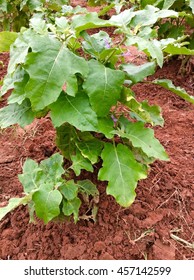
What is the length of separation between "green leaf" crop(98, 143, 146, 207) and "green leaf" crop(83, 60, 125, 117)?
25 centimetres

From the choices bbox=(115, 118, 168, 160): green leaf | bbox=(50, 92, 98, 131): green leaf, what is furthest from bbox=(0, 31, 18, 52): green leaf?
bbox=(115, 118, 168, 160): green leaf

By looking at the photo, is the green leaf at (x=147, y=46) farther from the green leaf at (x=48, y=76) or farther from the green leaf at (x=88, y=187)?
the green leaf at (x=88, y=187)

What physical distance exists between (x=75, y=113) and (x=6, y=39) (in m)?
0.60

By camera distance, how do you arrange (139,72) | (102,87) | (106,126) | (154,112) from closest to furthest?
1. (102,87)
2. (106,126)
3. (139,72)
4. (154,112)

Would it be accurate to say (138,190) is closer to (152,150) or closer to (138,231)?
(138,231)

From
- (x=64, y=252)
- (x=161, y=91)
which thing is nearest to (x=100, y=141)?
(x=64, y=252)

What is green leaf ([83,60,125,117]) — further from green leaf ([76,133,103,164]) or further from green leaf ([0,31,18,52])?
green leaf ([0,31,18,52])

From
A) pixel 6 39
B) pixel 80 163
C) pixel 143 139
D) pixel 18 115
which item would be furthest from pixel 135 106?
pixel 6 39

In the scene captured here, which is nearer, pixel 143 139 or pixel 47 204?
pixel 47 204

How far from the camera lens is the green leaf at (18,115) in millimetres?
2174

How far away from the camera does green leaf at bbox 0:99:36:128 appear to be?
217 cm

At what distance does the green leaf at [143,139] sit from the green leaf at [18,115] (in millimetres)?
516

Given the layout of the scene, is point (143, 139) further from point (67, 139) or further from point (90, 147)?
point (67, 139)

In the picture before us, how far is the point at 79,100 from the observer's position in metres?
2.07
